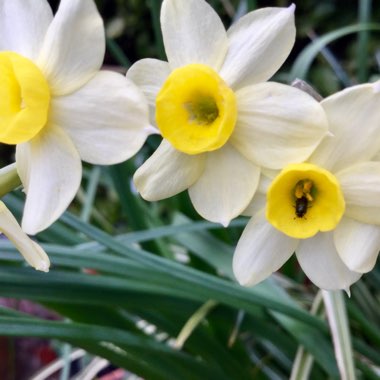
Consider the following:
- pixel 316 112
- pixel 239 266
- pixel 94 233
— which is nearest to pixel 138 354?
pixel 94 233

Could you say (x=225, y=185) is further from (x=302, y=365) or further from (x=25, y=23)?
(x=302, y=365)

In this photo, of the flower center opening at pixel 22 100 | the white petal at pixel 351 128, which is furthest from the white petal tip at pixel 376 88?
the flower center opening at pixel 22 100

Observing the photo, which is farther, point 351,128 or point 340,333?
point 340,333

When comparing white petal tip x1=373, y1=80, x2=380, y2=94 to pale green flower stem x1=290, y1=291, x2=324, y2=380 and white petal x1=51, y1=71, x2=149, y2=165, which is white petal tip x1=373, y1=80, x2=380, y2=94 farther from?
pale green flower stem x1=290, y1=291, x2=324, y2=380

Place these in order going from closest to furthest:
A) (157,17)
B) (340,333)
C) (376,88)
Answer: (376,88)
(340,333)
(157,17)

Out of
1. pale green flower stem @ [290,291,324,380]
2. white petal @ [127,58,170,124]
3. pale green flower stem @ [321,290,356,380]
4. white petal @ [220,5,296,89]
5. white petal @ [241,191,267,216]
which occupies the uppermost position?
white petal @ [220,5,296,89]

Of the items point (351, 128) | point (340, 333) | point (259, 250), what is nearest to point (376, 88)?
point (351, 128)

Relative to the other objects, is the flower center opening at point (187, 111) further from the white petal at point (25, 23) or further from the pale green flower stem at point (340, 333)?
the pale green flower stem at point (340, 333)

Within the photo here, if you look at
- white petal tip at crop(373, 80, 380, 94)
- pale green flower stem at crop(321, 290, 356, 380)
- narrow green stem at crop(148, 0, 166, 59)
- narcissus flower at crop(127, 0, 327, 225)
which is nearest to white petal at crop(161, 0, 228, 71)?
narcissus flower at crop(127, 0, 327, 225)
